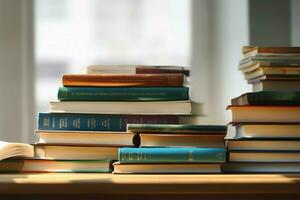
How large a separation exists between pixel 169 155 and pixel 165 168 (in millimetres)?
27

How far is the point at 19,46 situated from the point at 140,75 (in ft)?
1.57

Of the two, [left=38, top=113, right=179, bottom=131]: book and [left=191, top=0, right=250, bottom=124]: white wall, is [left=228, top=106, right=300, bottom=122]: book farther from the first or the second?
[left=191, top=0, right=250, bottom=124]: white wall

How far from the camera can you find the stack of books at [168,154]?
914 millimetres

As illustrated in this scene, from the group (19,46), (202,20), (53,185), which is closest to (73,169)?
(53,185)

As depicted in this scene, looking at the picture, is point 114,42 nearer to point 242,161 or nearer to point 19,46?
point 19,46

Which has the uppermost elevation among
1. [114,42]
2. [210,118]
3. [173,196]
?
[114,42]

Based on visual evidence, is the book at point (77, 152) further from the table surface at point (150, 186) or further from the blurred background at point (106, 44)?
the blurred background at point (106, 44)

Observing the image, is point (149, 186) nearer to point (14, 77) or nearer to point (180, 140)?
point (180, 140)

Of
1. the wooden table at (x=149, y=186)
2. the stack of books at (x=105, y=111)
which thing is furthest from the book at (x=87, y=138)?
the wooden table at (x=149, y=186)

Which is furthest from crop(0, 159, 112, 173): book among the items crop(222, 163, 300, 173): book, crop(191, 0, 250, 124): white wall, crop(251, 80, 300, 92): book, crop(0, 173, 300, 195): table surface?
crop(191, 0, 250, 124): white wall

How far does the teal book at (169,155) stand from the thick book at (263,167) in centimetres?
6

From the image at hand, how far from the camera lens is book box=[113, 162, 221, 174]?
3.01 feet

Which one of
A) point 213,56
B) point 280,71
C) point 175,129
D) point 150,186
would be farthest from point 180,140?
point 213,56

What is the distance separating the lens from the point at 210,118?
1.36 meters
